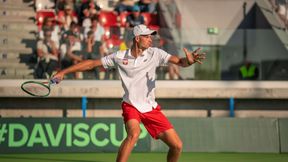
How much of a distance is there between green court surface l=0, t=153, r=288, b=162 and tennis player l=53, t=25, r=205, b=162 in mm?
5141

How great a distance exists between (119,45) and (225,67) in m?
2.93

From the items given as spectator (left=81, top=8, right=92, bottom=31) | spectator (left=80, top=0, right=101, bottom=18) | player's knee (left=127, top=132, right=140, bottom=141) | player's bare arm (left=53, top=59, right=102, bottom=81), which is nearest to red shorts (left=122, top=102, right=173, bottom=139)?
player's knee (left=127, top=132, right=140, bottom=141)

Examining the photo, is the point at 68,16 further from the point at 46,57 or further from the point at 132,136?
the point at 132,136

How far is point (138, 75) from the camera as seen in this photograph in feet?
38.0

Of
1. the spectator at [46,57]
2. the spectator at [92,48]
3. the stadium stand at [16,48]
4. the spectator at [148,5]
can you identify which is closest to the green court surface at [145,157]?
the spectator at [46,57]

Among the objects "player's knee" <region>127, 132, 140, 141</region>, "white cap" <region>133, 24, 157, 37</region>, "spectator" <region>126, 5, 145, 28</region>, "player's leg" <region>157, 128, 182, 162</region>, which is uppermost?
"spectator" <region>126, 5, 145, 28</region>

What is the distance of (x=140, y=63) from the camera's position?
456 inches

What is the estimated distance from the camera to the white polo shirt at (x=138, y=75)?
11.5 meters

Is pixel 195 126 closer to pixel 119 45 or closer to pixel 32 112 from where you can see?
pixel 119 45

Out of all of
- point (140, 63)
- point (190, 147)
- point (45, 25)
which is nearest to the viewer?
point (140, 63)

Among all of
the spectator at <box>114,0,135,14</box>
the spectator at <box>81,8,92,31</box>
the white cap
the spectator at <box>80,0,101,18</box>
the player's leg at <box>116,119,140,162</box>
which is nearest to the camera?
the player's leg at <box>116,119,140,162</box>

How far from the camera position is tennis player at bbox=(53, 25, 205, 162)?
37.3 ft

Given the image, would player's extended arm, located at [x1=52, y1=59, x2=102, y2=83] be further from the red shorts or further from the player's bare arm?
the red shorts

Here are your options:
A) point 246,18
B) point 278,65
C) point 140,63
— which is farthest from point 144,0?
point 140,63
